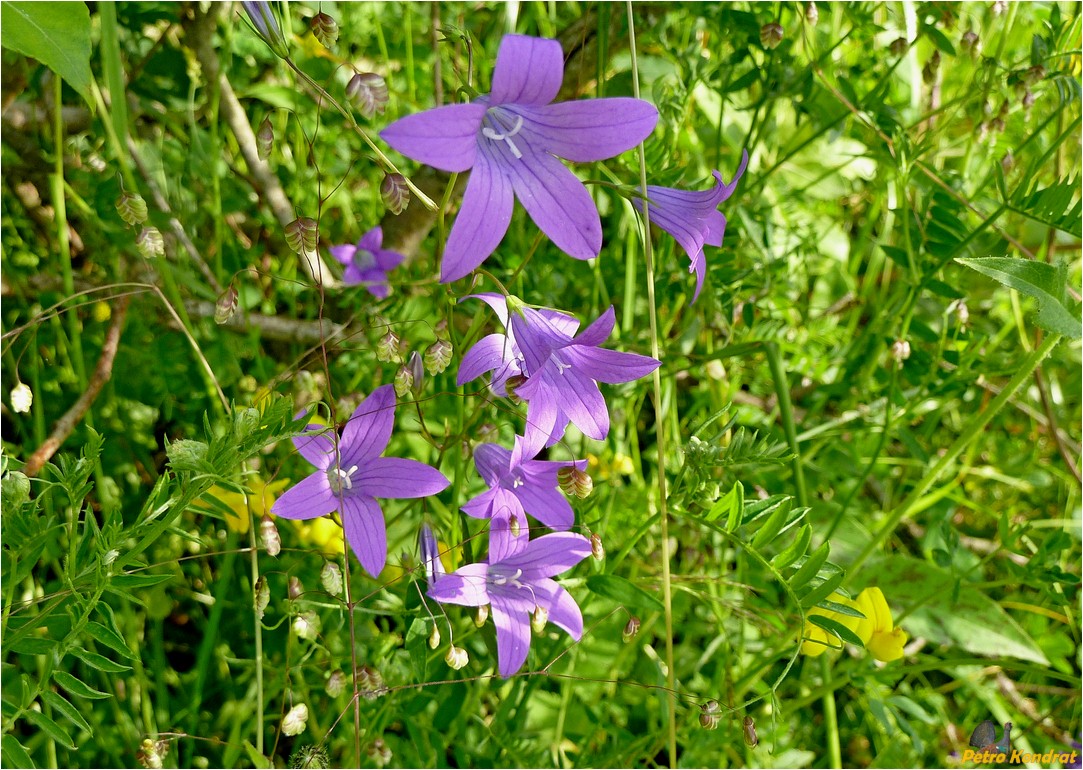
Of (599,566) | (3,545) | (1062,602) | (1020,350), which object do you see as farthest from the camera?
(1020,350)

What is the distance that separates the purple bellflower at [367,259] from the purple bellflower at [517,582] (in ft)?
1.77

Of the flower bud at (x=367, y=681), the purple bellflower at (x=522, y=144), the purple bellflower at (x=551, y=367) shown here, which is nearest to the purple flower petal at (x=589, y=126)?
the purple bellflower at (x=522, y=144)

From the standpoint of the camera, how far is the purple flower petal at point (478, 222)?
20.8 inches

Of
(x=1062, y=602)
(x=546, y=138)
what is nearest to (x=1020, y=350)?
(x=1062, y=602)

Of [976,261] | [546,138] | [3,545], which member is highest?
[546,138]

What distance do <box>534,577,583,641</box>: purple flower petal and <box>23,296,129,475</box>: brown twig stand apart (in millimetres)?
500

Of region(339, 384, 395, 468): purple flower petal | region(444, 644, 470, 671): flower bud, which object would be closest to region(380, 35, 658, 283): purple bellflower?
region(339, 384, 395, 468): purple flower petal

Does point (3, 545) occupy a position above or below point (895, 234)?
above

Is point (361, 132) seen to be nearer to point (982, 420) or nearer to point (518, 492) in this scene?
point (518, 492)

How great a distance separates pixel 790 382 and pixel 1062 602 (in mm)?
561

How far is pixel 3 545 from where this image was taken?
2.38 ft

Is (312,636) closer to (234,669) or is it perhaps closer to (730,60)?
(234,669)

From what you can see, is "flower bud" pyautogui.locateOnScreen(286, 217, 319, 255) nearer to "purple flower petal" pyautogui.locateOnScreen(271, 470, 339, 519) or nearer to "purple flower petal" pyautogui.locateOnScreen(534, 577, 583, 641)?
"purple flower petal" pyautogui.locateOnScreen(271, 470, 339, 519)

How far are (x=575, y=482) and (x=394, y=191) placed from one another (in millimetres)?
269
